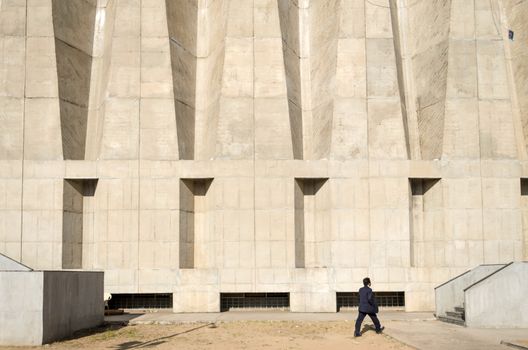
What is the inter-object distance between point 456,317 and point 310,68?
12.9m

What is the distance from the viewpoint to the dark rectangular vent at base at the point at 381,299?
2219 cm

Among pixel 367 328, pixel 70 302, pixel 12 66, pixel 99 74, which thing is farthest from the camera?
pixel 99 74

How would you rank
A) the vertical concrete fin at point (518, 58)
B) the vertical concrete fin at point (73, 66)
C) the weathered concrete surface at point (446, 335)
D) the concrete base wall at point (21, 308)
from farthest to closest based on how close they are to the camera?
the vertical concrete fin at point (518, 58) < the vertical concrete fin at point (73, 66) < the concrete base wall at point (21, 308) < the weathered concrete surface at point (446, 335)

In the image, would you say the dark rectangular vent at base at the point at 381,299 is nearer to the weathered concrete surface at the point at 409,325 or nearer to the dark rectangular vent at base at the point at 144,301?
the weathered concrete surface at the point at 409,325

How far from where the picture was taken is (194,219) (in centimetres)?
2306

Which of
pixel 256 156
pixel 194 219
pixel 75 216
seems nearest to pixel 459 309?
pixel 256 156

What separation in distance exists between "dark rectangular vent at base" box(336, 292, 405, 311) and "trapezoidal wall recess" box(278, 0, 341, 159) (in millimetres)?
5840

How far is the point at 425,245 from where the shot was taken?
75.6 ft

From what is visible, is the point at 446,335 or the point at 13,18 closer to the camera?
the point at 446,335

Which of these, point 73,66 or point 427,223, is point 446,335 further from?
point 73,66

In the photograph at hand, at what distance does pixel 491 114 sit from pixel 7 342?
1984 cm

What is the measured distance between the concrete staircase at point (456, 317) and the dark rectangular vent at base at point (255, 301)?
6.40m

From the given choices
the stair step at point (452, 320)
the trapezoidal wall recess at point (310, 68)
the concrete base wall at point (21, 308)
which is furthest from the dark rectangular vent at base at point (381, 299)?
the concrete base wall at point (21, 308)

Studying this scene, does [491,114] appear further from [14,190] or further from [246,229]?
[14,190]
